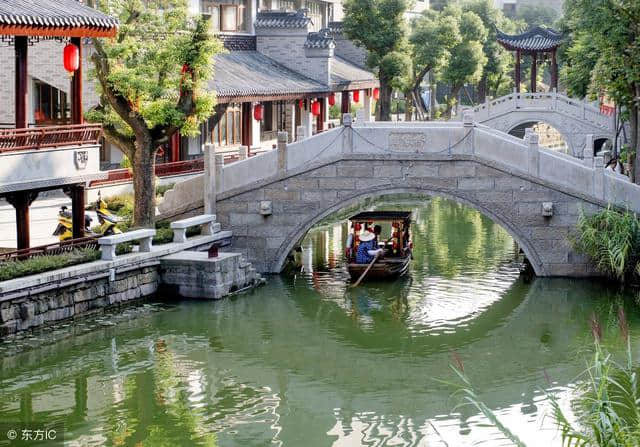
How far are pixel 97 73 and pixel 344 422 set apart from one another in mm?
9921

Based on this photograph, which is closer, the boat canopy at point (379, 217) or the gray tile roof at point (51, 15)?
the gray tile roof at point (51, 15)

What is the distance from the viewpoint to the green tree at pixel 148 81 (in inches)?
851

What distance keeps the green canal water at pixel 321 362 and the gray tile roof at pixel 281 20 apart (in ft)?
53.0

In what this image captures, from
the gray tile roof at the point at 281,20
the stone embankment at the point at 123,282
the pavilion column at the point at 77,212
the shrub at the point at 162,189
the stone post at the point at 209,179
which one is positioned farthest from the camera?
the gray tile roof at the point at 281,20

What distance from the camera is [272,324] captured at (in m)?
20.0

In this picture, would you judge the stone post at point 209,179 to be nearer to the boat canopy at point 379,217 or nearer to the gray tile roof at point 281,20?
the boat canopy at point 379,217

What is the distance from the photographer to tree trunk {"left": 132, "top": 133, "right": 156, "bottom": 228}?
22.3 metres

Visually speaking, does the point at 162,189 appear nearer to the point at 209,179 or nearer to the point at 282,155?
the point at 209,179

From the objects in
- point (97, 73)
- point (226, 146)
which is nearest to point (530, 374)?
point (97, 73)

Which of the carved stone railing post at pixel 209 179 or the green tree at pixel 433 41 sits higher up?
the green tree at pixel 433 41

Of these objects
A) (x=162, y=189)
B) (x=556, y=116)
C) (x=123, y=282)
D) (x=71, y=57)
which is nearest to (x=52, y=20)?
(x=71, y=57)

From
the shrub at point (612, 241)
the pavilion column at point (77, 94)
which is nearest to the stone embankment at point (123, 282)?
the pavilion column at point (77, 94)

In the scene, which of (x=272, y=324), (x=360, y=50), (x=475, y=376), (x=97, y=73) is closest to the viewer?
(x=475, y=376)

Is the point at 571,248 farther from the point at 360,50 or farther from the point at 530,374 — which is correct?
the point at 360,50
